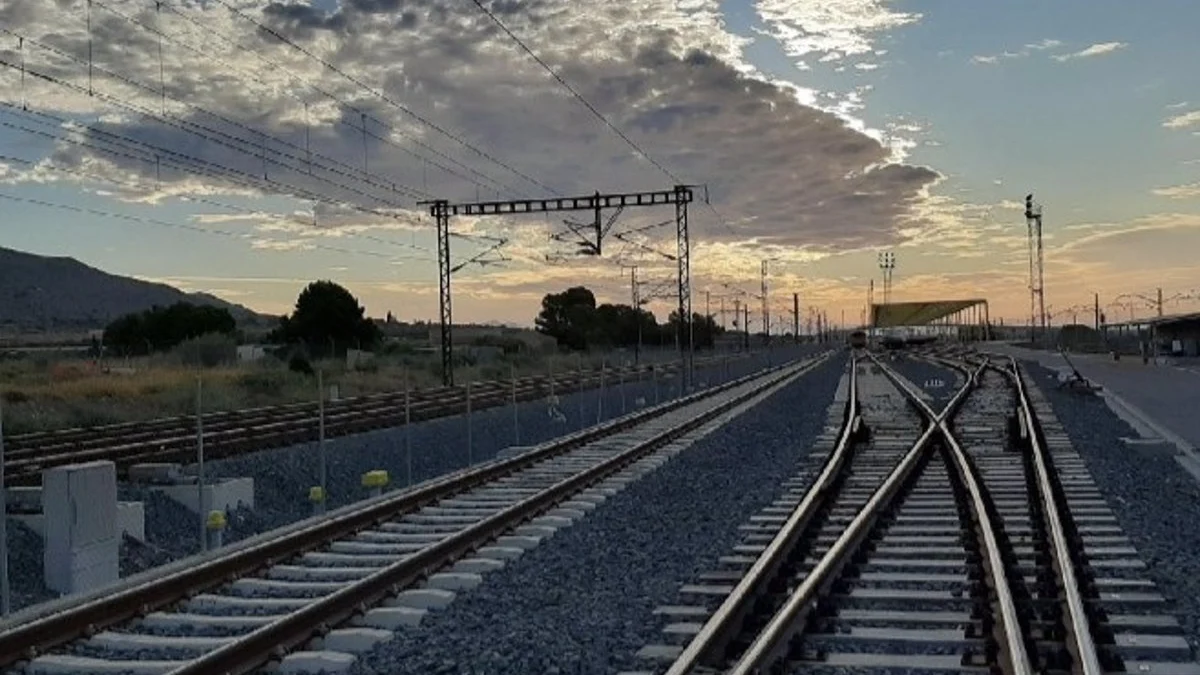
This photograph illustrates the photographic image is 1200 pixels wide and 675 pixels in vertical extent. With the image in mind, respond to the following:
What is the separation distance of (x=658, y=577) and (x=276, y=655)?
3948 millimetres

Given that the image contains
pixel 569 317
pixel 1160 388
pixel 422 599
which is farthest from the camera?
pixel 569 317

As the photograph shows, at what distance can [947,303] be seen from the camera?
176500 mm

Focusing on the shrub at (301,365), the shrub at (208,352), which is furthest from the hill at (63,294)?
the shrub at (301,365)

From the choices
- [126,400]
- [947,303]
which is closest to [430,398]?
[126,400]

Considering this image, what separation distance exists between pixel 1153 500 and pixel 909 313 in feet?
561

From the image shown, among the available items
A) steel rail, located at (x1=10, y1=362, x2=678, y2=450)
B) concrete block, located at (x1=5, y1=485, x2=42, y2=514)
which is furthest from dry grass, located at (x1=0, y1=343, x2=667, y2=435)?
concrete block, located at (x1=5, y1=485, x2=42, y2=514)

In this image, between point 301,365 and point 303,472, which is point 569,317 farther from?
point 303,472

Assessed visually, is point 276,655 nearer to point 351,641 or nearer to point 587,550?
point 351,641

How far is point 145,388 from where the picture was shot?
45938 mm

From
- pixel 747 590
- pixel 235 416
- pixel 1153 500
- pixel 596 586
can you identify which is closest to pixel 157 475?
pixel 596 586

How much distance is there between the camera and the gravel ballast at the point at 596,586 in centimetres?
866

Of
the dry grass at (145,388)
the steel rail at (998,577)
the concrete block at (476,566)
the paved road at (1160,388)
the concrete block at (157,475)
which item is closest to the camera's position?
the steel rail at (998,577)

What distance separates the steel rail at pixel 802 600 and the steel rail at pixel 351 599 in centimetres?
291

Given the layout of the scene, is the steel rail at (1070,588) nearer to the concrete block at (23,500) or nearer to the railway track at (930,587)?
the railway track at (930,587)
